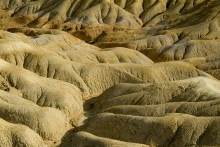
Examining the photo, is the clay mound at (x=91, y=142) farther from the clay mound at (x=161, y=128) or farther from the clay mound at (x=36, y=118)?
the clay mound at (x=36, y=118)

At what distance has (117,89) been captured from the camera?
47625 millimetres

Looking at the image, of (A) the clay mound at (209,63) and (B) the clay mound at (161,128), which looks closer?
(B) the clay mound at (161,128)

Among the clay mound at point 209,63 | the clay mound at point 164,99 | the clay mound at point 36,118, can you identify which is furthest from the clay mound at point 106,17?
the clay mound at point 36,118

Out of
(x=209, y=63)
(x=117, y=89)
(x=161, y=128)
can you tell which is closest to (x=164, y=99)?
(x=117, y=89)

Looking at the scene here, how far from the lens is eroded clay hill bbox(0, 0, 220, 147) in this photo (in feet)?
107

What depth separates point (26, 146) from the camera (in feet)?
104

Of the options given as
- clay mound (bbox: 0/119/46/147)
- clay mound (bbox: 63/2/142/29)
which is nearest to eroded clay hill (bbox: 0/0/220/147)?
clay mound (bbox: 0/119/46/147)

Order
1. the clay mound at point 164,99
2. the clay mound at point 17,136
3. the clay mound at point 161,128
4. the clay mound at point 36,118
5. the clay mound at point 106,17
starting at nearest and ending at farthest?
the clay mound at point 161,128 < the clay mound at point 17,136 < the clay mound at point 164,99 < the clay mound at point 36,118 < the clay mound at point 106,17

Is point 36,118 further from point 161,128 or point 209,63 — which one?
point 209,63

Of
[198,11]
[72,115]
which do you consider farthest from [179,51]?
[72,115]

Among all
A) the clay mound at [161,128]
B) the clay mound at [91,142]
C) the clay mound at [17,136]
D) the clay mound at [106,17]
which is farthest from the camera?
the clay mound at [106,17]

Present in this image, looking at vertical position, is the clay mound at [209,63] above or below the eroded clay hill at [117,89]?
below

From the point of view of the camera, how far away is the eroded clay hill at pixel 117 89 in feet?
107

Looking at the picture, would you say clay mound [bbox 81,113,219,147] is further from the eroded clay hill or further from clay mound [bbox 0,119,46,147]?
clay mound [bbox 0,119,46,147]
